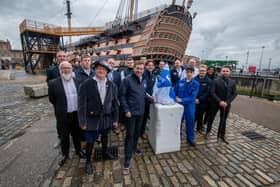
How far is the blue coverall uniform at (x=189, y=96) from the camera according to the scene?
114 inches

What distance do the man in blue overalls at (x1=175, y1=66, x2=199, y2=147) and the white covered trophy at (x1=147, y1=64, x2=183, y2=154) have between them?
358 millimetres

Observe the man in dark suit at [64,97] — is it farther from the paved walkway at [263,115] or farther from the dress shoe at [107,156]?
the paved walkway at [263,115]

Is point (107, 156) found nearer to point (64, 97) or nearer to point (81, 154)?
point (81, 154)

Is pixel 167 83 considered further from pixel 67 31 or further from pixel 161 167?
pixel 67 31

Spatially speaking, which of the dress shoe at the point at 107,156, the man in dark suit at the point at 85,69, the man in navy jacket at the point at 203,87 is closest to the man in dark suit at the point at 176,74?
the man in navy jacket at the point at 203,87

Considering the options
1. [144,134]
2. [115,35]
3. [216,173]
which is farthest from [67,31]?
[216,173]

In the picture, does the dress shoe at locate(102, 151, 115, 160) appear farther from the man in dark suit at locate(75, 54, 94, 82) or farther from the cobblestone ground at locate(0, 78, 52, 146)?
the cobblestone ground at locate(0, 78, 52, 146)

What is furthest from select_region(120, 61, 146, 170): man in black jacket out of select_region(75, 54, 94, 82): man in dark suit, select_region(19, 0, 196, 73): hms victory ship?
select_region(19, 0, 196, 73): hms victory ship

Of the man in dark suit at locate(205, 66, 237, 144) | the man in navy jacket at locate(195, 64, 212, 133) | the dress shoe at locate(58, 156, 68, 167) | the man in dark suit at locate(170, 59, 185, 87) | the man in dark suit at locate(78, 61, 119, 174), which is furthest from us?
the man in dark suit at locate(170, 59, 185, 87)

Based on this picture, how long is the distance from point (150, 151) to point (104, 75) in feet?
6.30

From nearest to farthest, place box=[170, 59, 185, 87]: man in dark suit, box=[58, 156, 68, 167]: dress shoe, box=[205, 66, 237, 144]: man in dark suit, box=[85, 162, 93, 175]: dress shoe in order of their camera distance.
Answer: box=[85, 162, 93, 175]: dress shoe, box=[58, 156, 68, 167]: dress shoe, box=[205, 66, 237, 144]: man in dark suit, box=[170, 59, 185, 87]: man in dark suit

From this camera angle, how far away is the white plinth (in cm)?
261

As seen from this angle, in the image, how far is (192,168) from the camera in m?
2.36

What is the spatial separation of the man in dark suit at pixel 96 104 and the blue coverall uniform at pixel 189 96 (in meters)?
1.61
